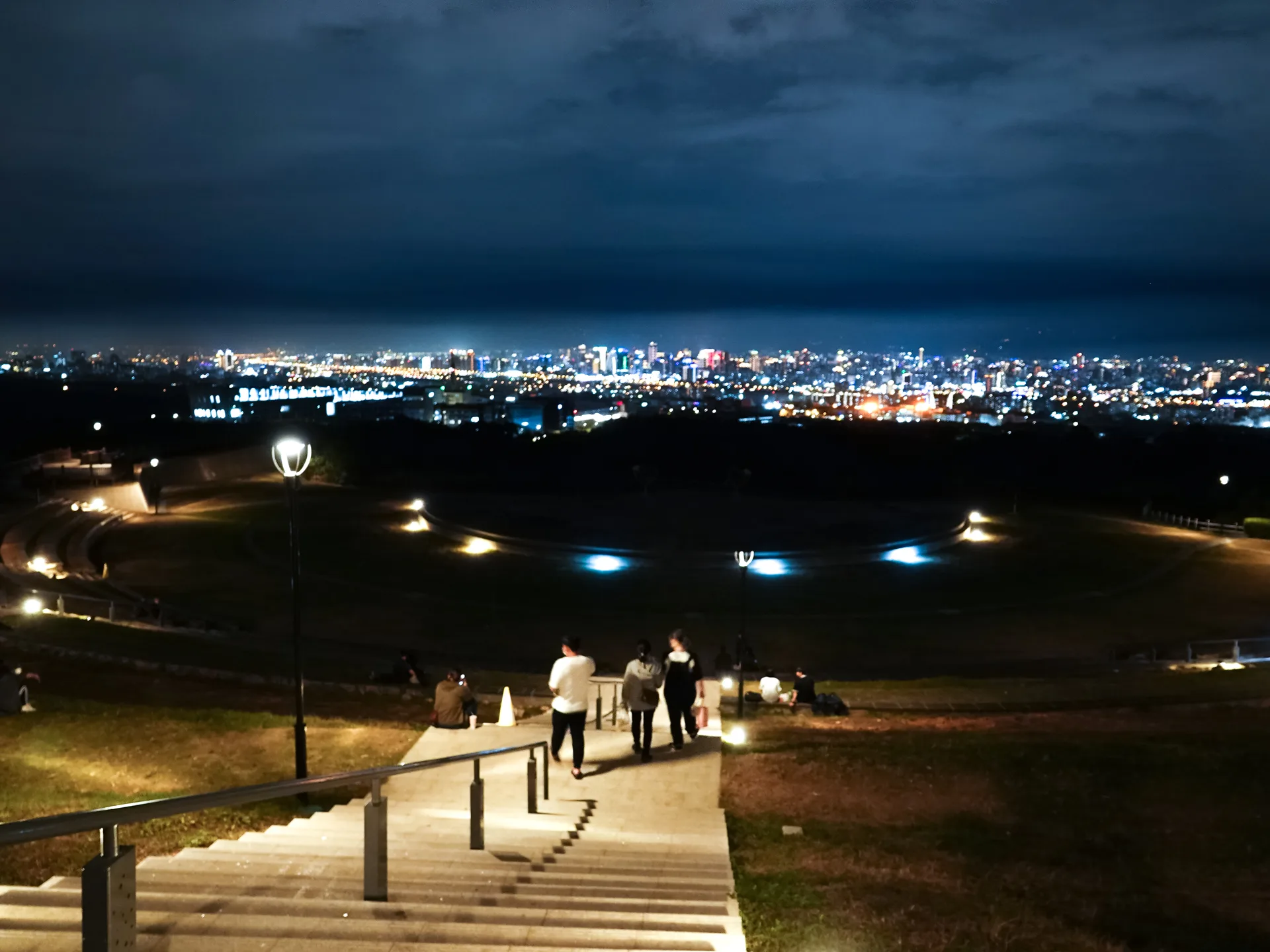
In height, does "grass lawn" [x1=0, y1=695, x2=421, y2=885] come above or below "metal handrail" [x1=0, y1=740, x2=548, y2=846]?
below

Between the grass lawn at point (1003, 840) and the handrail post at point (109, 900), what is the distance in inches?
121

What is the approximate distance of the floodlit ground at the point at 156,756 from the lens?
693cm

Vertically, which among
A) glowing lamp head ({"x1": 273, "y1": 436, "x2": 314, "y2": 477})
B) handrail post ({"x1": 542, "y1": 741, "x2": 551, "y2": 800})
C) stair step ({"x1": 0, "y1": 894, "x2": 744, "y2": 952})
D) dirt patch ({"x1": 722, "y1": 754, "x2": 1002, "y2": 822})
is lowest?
dirt patch ({"x1": 722, "y1": 754, "x2": 1002, "y2": 822})

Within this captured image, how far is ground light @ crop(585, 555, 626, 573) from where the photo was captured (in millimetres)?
29562

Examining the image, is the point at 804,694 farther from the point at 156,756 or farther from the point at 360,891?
the point at 360,891

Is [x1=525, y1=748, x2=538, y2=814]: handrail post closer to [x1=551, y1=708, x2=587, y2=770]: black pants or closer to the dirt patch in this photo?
[x1=551, y1=708, x2=587, y2=770]: black pants

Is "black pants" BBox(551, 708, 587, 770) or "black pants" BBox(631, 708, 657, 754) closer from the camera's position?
"black pants" BBox(551, 708, 587, 770)

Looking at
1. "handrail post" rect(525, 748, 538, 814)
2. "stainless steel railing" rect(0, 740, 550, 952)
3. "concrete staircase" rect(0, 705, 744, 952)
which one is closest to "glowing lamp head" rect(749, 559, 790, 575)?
"concrete staircase" rect(0, 705, 744, 952)

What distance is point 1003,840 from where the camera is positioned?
23.9 feet

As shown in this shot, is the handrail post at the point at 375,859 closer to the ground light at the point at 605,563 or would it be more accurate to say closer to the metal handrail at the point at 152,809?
the metal handrail at the point at 152,809

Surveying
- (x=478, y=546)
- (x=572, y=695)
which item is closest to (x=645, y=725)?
(x=572, y=695)

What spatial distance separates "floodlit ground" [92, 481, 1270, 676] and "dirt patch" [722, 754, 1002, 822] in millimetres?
10883

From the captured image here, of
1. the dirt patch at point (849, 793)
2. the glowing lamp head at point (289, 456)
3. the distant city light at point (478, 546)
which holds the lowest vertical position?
the distant city light at point (478, 546)

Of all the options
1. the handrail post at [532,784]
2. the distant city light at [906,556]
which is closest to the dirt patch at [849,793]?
the handrail post at [532,784]
